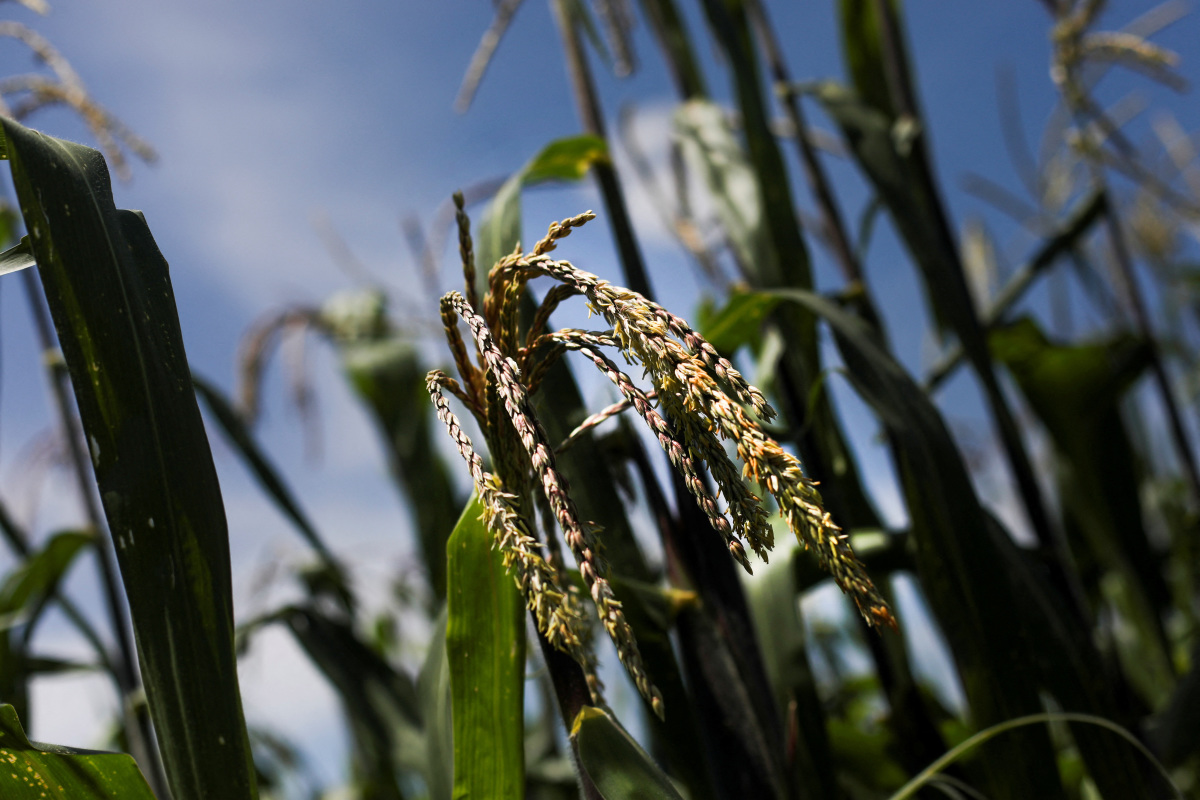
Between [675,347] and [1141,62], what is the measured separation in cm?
108

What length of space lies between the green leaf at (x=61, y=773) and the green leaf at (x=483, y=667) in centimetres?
15

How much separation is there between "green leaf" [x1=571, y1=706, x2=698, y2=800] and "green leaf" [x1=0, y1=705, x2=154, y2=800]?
21 cm

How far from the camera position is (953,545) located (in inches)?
21.6

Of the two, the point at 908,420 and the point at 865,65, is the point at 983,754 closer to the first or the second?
the point at 908,420

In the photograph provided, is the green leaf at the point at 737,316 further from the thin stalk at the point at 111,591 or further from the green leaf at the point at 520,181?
the thin stalk at the point at 111,591

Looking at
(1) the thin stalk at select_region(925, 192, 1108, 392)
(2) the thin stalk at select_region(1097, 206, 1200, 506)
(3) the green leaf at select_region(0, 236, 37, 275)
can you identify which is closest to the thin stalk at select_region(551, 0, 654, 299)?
(3) the green leaf at select_region(0, 236, 37, 275)

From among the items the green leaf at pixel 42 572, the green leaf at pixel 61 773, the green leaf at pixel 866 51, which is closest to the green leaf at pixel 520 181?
the green leaf at pixel 61 773

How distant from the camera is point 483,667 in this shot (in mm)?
384

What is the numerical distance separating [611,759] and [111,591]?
838 mm

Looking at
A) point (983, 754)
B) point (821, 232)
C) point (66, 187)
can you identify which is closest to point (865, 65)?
point (821, 232)

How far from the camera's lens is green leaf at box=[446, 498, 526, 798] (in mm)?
382

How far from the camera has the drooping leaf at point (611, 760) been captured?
1.03ft

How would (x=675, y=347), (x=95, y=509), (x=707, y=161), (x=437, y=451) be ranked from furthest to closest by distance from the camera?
(x=437, y=451), (x=95, y=509), (x=707, y=161), (x=675, y=347)

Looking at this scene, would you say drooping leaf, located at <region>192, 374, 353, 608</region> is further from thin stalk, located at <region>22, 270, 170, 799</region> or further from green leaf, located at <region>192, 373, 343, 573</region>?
thin stalk, located at <region>22, 270, 170, 799</region>
